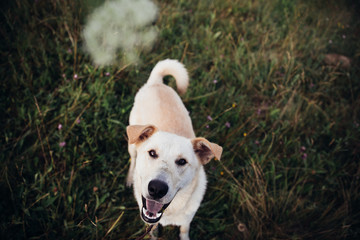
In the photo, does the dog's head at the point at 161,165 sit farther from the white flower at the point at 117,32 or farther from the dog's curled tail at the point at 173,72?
the white flower at the point at 117,32

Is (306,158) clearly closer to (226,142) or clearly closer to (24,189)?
(226,142)

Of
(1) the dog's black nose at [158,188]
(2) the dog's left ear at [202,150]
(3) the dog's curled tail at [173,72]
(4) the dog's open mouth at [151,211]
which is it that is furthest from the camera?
(3) the dog's curled tail at [173,72]

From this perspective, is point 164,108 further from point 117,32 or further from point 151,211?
point 117,32

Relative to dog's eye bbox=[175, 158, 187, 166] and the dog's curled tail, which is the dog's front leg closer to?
dog's eye bbox=[175, 158, 187, 166]

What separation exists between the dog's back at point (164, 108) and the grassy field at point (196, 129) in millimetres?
534

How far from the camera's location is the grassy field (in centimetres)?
234

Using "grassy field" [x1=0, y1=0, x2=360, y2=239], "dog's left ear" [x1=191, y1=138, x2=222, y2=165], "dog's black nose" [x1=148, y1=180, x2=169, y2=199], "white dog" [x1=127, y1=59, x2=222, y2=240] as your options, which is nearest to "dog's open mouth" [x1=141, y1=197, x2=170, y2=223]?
"white dog" [x1=127, y1=59, x2=222, y2=240]

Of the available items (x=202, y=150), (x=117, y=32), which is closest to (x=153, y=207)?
(x=202, y=150)

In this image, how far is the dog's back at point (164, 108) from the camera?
244 centimetres

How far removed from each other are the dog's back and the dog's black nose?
85cm

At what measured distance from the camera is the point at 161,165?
1.75 m

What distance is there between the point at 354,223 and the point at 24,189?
12.9ft

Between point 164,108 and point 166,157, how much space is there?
32.3 inches

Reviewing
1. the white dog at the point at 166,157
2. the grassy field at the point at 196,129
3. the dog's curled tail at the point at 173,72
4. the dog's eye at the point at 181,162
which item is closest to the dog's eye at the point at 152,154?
the white dog at the point at 166,157
